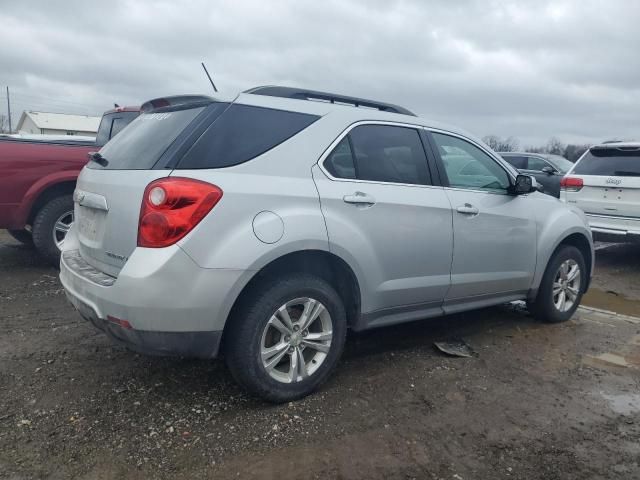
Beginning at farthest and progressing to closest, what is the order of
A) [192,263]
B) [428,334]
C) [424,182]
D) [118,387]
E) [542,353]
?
[428,334] < [542,353] < [424,182] < [118,387] < [192,263]

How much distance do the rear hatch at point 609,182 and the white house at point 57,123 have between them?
138 ft

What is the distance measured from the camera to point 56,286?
5605 mm

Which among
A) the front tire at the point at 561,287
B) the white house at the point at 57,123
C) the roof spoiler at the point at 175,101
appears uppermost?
the white house at the point at 57,123

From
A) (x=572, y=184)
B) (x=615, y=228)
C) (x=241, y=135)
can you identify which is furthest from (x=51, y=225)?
(x=615, y=228)

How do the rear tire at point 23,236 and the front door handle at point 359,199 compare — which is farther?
the rear tire at point 23,236

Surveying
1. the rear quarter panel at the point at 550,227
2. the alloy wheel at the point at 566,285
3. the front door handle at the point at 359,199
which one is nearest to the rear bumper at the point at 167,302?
the front door handle at the point at 359,199

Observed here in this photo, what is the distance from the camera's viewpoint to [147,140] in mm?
3275

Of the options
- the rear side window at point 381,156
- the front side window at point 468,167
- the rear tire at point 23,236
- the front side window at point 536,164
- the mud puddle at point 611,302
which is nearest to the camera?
the rear side window at point 381,156

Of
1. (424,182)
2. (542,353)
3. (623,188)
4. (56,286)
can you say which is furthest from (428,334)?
(623,188)

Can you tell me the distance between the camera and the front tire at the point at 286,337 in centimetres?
299

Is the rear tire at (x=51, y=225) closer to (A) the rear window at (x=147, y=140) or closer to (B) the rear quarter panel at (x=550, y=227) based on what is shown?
(A) the rear window at (x=147, y=140)

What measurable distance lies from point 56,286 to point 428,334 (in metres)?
3.73

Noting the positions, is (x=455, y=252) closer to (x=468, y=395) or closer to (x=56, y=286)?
(x=468, y=395)

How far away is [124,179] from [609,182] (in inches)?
263
